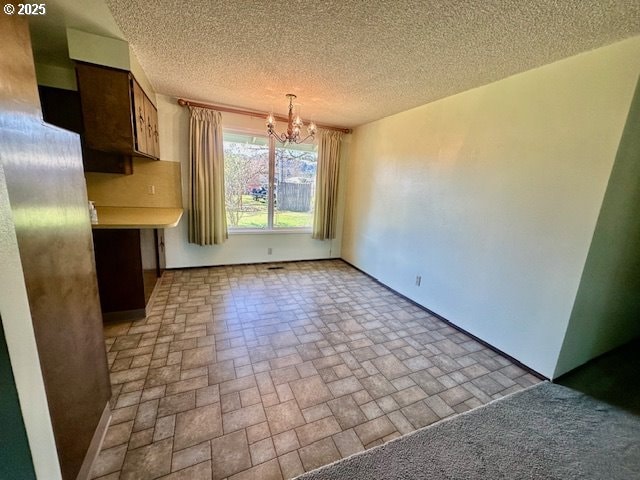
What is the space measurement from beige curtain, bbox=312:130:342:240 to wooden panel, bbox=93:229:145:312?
2.74 m

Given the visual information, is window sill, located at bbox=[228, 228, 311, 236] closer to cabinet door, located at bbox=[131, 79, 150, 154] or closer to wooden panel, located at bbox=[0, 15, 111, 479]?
cabinet door, located at bbox=[131, 79, 150, 154]

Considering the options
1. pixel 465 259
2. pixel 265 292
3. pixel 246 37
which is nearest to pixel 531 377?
pixel 465 259

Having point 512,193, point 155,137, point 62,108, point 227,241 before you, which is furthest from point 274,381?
point 62,108

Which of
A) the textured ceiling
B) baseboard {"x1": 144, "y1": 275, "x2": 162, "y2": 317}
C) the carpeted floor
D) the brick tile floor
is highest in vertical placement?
the textured ceiling

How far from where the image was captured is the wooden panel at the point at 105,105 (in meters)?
2.11

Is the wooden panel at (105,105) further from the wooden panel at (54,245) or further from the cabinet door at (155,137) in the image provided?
the wooden panel at (54,245)

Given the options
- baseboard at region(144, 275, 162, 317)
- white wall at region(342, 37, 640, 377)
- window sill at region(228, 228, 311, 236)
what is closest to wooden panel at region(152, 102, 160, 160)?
window sill at region(228, 228, 311, 236)

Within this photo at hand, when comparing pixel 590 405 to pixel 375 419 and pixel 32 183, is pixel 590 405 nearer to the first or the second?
pixel 375 419

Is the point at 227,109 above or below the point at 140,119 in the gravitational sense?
above

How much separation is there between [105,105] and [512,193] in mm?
3528

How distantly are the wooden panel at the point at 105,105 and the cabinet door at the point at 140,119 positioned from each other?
10 cm

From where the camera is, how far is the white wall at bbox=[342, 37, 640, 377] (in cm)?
176

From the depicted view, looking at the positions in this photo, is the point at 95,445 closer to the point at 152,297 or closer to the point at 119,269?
the point at 119,269

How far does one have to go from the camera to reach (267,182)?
4277 millimetres
